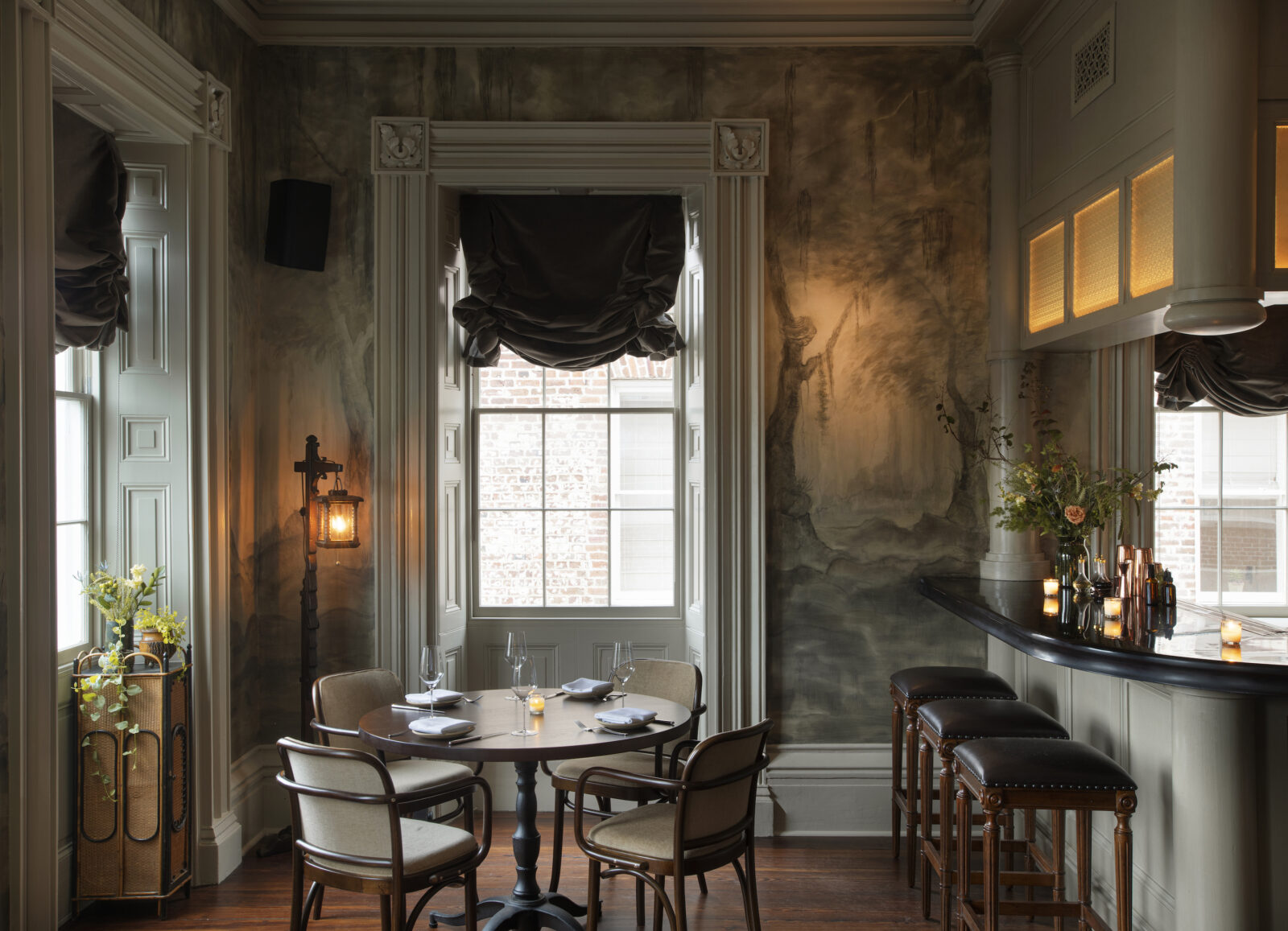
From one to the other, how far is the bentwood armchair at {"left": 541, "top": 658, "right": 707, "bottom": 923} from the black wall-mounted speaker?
2409mm

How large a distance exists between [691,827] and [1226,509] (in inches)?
146

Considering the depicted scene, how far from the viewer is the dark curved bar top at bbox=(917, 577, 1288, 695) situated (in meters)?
2.48

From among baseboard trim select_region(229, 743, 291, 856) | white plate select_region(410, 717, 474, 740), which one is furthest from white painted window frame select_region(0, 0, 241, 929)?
baseboard trim select_region(229, 743, 291, 856)

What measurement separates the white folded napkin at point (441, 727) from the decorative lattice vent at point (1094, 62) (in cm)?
326

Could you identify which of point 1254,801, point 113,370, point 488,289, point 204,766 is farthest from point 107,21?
point 1254,801

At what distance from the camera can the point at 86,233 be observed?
3533 millimetres

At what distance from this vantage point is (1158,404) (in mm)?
4738

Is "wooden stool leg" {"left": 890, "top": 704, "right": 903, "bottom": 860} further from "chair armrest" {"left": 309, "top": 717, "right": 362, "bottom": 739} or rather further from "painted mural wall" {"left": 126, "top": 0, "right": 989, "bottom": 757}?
"chair armrest" {"left": 309, "top": 717, "right": 362, "bottom": 739}

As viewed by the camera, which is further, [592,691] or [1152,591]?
[592,691]

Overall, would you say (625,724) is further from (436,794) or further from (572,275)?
(572,275)

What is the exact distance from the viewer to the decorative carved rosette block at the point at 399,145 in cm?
443

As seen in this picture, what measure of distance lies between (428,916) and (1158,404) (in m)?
4.11

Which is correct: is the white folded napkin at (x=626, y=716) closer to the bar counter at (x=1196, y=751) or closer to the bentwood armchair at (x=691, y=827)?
the bentwood armchair at (x=691, y=827)

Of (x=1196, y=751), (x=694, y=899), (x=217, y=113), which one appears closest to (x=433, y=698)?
(x=694, y=899)
